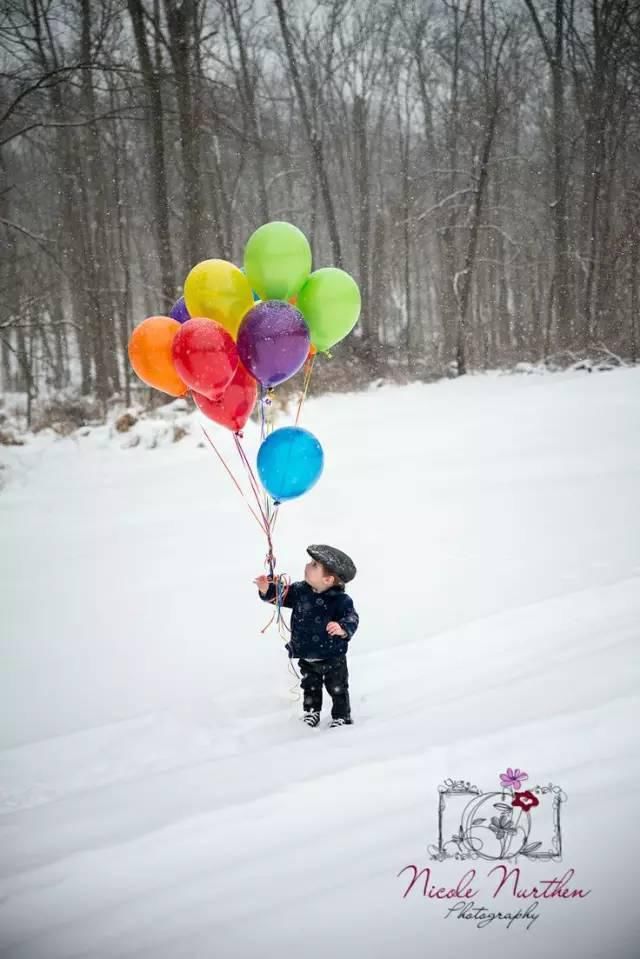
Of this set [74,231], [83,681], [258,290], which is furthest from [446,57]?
[83,681]

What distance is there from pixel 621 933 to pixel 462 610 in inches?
90.7

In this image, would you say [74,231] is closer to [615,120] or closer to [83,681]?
[83,681]

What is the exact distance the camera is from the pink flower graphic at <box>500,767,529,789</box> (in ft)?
7.62

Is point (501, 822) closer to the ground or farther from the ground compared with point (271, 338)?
closer to the ground

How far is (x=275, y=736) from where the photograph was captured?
2930 mm

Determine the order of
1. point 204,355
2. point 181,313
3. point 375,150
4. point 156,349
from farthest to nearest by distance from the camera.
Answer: point 375,150
point 181,313
point 156,349
point 204,355

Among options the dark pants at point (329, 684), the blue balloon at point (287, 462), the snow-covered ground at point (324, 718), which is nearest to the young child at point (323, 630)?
the dark pants at point (329, 684)

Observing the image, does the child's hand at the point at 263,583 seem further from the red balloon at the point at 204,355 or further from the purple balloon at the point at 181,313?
the purple balloon at the point at 181,313

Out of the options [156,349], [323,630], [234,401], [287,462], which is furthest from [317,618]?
[156,349]

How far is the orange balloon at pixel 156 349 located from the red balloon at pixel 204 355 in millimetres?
306

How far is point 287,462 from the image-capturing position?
3076 millimetres

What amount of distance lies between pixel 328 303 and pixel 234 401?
0.79m

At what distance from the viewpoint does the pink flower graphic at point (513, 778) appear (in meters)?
2.32

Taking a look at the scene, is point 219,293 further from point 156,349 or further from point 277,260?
point 156,349
